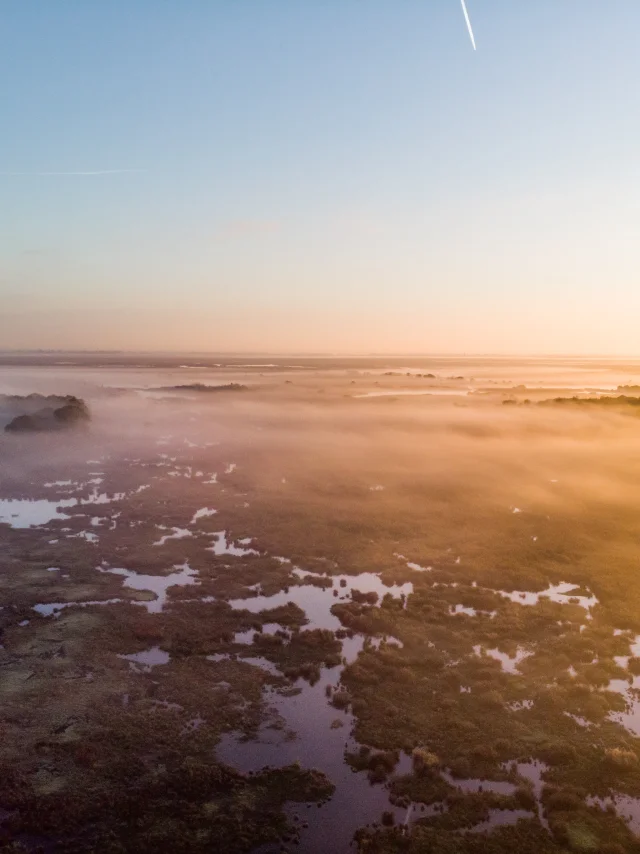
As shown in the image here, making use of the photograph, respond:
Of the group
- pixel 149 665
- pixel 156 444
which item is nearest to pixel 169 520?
pixel 149 665

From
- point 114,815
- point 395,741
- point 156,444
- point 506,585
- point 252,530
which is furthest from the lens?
point 156,444

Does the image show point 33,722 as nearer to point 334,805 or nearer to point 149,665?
point 149,665

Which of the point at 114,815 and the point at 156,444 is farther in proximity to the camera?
the point at 156,444

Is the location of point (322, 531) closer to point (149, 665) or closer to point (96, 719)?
point (149, 665)

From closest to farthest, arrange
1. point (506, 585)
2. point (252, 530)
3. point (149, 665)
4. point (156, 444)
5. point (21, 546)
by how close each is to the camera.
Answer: point (149, 665) → point (506, 585) → point (21, 546) → point (252, 530) → point (156, 444)

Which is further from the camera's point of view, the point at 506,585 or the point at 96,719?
the point at 506,585

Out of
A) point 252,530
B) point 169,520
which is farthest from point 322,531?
point 169,520
